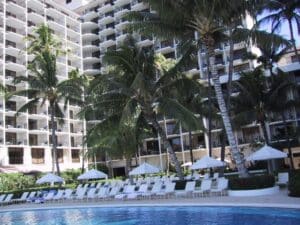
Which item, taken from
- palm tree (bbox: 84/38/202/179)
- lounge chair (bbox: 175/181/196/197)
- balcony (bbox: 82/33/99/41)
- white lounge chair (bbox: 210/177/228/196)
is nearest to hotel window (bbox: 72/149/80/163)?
balcony (bbox: 82/33/99/41)

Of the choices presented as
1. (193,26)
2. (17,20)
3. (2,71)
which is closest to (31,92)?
(193,26)

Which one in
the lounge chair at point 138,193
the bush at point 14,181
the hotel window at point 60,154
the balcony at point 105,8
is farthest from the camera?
the balcony at point 105,8

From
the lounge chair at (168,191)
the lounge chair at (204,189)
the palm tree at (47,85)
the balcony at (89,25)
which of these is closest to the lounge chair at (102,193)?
the lounge chair at (168,191)

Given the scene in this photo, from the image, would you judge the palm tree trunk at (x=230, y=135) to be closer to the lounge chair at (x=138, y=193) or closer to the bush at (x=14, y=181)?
the lounge chair at (x=138, y=193)

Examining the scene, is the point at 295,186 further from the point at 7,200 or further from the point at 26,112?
the point at 26,112

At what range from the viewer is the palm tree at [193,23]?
1927 cm

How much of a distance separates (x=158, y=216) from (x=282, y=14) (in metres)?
21.4

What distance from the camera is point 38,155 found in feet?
197

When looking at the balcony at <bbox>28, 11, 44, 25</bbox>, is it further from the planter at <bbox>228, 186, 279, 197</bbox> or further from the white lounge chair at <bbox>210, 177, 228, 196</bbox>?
the planter at <bbox>228, 186, 279, 197</bbox>

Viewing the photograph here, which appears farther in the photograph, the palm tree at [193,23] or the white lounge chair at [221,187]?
the white lounge chair at [221,187]

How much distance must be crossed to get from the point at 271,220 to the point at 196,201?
5783mm

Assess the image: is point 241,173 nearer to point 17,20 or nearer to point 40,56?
point 40,56

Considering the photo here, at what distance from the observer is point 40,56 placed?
3606 centimetres

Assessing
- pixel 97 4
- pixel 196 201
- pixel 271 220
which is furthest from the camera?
pixel 97 4
